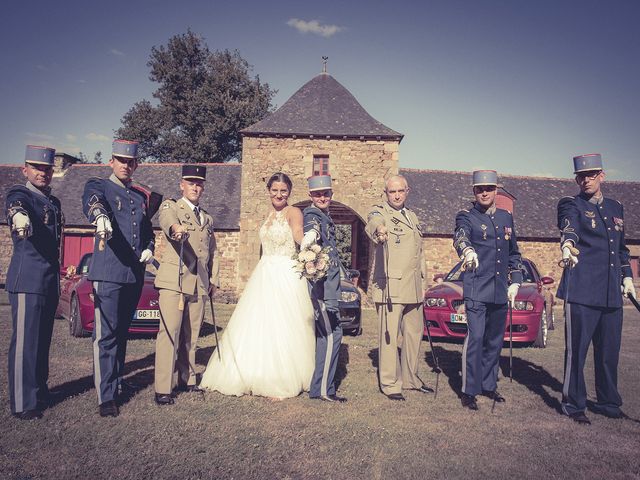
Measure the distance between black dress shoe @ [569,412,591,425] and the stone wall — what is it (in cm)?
1335

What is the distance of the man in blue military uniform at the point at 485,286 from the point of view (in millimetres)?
4574

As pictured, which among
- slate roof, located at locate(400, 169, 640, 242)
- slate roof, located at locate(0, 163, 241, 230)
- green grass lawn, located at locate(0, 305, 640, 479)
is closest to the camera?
green grass lawn, located at locate(0, 305, 640, 479)

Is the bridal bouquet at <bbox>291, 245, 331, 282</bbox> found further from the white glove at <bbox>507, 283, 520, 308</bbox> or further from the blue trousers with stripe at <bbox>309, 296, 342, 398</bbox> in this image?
the white glove at <bbox>507, 283, 520, 308</bbox>

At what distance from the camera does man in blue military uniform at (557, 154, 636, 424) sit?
4.28 metres

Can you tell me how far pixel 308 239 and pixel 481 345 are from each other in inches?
78.8

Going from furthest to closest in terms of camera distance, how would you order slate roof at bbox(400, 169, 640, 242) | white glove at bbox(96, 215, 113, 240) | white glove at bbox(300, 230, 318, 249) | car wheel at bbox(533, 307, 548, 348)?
slate roof at bbox(400, 169, 640, 242) < car wheel at bbox(533, 307, 548, 348) < white glove at bbox(300, 230, 318, 249) < white glove at bbox(96, 215, 113, 240)

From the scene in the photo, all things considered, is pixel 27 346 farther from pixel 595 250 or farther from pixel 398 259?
pixel 595 250

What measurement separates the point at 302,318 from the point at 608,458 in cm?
276

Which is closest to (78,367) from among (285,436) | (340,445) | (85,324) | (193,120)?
(85,324)

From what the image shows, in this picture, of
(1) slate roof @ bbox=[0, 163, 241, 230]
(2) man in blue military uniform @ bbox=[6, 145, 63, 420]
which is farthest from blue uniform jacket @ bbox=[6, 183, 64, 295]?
(1) slate roof @ bbox=[0, 163, 241, 230]

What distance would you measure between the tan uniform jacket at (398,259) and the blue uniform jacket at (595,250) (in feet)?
4.46

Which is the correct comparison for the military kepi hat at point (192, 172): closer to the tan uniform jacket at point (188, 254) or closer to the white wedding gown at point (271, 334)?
the tan uniform jacket at point (188, 254)

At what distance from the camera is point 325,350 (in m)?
4.57

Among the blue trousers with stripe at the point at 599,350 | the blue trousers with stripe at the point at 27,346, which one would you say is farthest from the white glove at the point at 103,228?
the blue trousers with stripe at the point at 599,350
